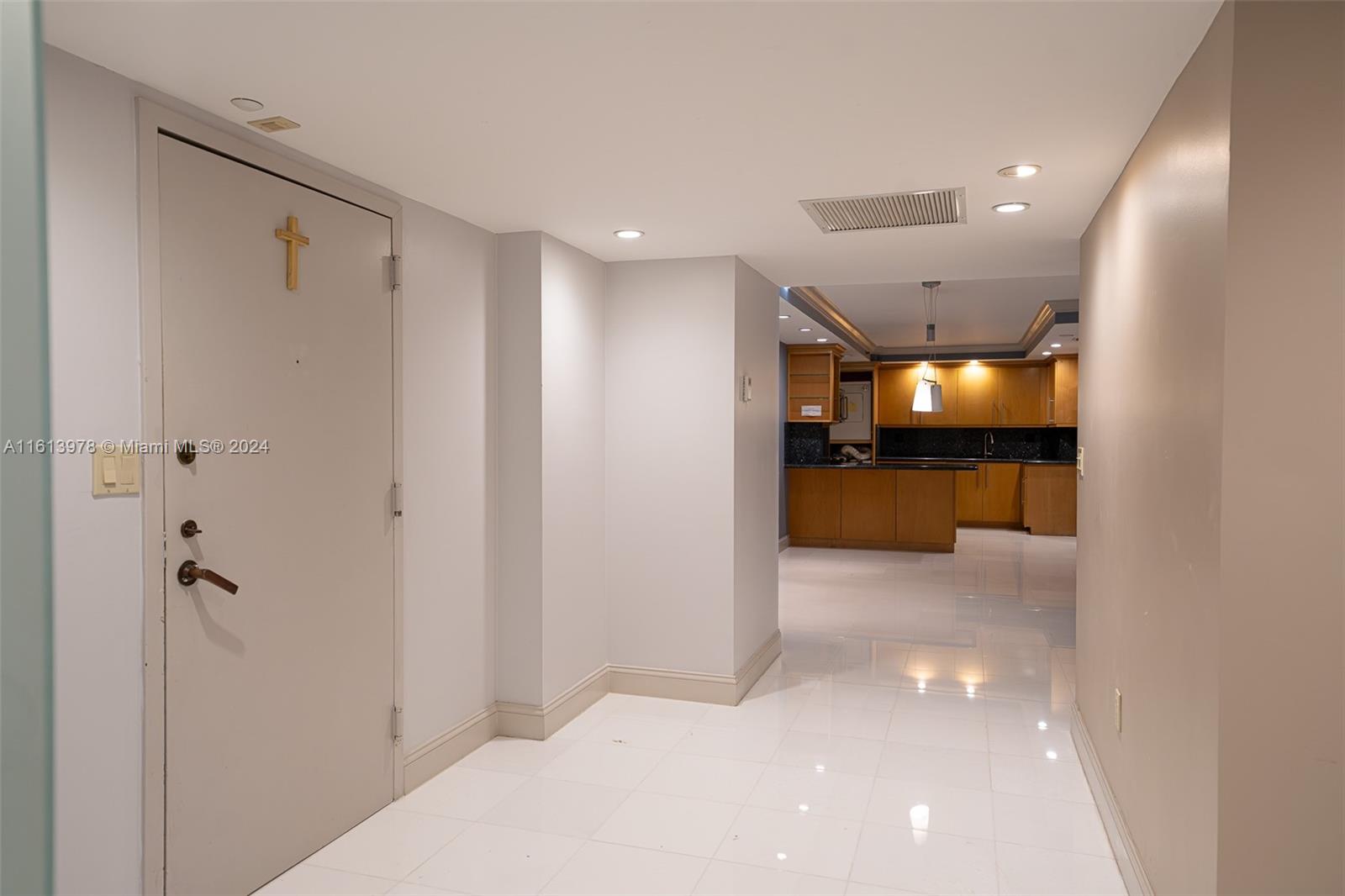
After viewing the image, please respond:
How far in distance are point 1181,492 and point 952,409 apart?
10.6m

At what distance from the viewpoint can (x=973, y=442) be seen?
41.2 feet

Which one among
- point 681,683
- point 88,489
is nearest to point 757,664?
point 681,683

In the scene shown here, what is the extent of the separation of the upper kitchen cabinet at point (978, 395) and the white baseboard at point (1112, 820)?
8774 mm

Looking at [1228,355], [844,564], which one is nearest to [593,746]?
[1228,355]

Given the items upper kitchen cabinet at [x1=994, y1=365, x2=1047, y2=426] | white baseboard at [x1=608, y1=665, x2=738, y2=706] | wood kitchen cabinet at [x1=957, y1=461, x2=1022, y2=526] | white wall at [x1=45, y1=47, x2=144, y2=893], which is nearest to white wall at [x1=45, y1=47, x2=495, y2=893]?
white wall at [x1=45, y1=47, x2=144, y2=893]

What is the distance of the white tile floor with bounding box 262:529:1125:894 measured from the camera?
271 centimetres

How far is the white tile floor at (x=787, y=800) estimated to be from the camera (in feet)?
8.90

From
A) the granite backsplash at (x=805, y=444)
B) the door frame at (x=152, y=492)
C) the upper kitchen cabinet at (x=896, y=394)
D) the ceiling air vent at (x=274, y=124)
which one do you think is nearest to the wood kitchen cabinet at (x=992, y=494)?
the upper kitchen cabinet at (x=896, y=394)

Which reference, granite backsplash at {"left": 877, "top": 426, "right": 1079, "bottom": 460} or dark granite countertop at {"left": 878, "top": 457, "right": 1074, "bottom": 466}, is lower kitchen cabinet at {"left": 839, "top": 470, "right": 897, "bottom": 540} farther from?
granite backsplash at {"left": 877, "top": 426, "right": 1079, "bottom": 460}

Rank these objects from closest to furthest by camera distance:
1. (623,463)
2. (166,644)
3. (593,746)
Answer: (166,644)
(593,746)
(623,463)

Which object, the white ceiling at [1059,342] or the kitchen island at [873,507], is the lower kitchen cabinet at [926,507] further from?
the white ceiling at [1059,342]

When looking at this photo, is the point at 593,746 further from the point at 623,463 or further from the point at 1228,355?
the point at 1228,355

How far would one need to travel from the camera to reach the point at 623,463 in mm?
4562

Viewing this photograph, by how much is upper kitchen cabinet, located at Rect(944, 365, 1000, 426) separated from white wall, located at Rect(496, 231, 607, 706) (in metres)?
9.25
